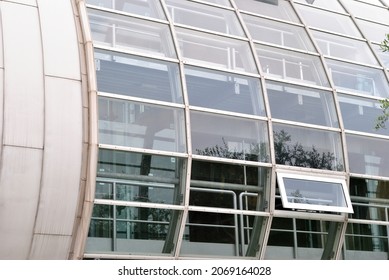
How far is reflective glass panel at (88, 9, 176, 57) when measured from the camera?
12984 mm

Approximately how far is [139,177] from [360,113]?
6.06 metres

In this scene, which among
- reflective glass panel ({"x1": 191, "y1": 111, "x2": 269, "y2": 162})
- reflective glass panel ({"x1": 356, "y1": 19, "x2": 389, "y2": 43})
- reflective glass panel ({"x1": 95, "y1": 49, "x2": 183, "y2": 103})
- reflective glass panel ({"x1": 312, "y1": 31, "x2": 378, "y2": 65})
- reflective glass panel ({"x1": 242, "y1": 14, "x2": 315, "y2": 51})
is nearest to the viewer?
reflective glass panel ({"x1": 95, "y1": 49, "x2": 183, "y2": 103})

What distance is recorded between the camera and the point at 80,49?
485 inches

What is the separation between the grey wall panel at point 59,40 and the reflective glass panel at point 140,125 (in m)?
0.86

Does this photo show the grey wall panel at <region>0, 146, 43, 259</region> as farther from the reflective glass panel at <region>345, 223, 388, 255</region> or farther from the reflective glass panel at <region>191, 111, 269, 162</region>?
the reflective glass panel at <region>345, 223, 388, 255</region>

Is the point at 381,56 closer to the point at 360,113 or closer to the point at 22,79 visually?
the point at 360,113

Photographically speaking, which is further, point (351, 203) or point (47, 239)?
point (351, 203)

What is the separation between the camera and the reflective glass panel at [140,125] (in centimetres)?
1213

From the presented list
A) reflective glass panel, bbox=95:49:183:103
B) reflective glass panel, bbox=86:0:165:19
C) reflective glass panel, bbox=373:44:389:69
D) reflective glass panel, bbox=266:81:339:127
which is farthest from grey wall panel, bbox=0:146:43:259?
reflective glass panel, bbox=373:44:389:69

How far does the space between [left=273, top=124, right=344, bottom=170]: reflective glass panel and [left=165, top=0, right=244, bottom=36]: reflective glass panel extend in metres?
2.58

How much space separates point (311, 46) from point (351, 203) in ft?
13.0

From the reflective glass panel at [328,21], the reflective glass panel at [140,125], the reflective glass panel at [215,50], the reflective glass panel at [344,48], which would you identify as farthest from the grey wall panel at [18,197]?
the reflective glass panel at [328,21]

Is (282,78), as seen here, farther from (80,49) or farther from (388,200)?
(80,49)
